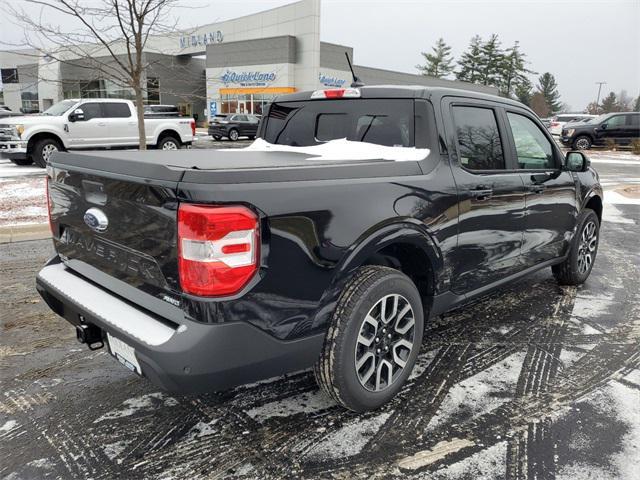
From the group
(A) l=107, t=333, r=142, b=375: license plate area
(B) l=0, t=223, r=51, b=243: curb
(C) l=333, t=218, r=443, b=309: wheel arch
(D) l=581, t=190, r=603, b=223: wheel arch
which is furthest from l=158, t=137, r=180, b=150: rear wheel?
(A) l=107, t=333, r=142, b=375: license plate area

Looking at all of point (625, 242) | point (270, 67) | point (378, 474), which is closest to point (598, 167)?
point (625, 242)

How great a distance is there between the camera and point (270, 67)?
4150 cm

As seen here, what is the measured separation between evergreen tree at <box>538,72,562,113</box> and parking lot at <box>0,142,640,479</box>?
372ft

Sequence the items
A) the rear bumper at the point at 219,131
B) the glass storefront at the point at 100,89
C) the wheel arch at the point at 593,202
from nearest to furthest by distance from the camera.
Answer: the wheel arch at the point at 593,202, the glass storefront at the point at 100,89, the rear bumper at the point at 219,131

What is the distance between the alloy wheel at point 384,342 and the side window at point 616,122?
26.7 meters

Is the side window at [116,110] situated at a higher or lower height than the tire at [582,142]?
higher

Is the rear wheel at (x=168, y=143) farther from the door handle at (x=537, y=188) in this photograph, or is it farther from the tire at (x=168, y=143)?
the door handle at (x=537, y=188)

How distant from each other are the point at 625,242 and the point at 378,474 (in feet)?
21.5

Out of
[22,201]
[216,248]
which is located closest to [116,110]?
[22,201]

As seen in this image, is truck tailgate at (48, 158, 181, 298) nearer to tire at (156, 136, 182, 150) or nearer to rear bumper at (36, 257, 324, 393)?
rear bumper at (36, 257, 324, 393)

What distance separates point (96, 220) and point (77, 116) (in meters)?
12.5

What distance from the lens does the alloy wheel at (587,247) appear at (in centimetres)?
497

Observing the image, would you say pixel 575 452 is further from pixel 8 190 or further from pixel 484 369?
pixel 8 190

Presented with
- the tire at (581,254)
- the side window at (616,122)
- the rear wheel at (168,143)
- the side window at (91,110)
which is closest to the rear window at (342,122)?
the tire at (581,254)
